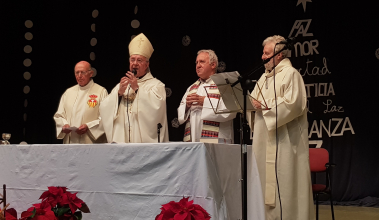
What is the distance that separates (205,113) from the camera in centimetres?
417

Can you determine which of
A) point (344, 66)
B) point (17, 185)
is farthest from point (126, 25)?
point (17, 185)

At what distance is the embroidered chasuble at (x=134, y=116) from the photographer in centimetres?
426

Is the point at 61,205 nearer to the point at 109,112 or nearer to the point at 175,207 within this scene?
the point at 175,207

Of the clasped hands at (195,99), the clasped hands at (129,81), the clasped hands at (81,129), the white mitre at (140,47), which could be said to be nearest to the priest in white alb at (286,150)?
the clasped hands at (195,99)

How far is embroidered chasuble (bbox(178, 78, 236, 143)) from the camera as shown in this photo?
13.6ft

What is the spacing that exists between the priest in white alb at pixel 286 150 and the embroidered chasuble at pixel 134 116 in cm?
97

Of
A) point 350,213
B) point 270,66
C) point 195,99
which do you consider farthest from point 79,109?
point 350,213

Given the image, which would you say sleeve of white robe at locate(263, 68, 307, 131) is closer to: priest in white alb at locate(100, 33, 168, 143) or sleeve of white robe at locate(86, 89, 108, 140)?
priest in white alb at locate(100, 33, 168, 143)

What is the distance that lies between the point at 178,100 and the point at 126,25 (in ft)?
4.39

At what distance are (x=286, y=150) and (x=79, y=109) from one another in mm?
2444

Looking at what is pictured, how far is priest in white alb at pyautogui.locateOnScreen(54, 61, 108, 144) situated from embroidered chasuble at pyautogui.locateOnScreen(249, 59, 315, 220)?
1.83m

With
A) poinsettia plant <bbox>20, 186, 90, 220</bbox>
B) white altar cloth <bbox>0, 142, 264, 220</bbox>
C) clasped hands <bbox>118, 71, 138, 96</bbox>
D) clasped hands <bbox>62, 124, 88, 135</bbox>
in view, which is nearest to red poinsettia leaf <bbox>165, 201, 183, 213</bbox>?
poinsettia plant <bbox>20, 186, 90, 220</bbox>

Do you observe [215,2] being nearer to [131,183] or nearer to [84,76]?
[84,76]

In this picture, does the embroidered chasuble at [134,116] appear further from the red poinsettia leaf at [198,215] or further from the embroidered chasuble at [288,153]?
the red poinsettia leaf at [198,215]
